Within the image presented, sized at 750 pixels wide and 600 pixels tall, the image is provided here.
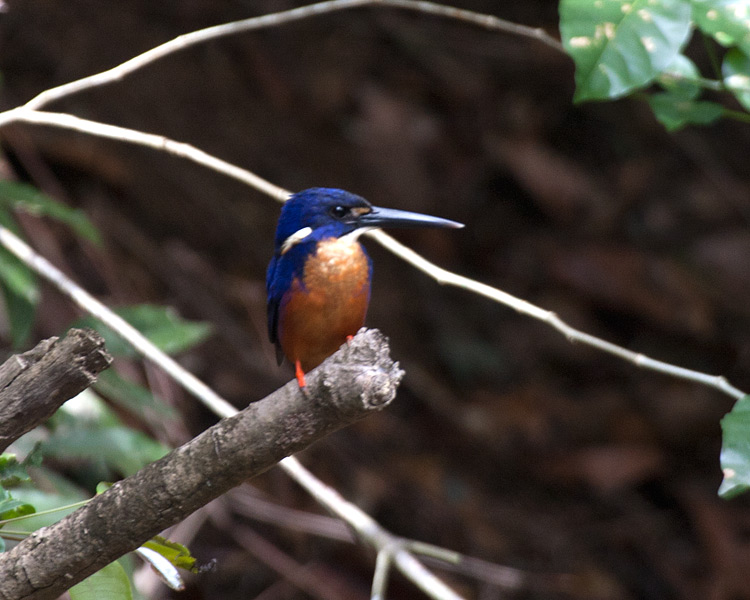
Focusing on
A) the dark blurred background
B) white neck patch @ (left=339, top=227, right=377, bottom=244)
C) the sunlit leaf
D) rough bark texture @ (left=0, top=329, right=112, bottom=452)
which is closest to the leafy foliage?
white neck patch @ (left=339, top=227, right=377, bottom=244)

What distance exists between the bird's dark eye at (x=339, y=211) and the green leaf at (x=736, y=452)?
1158 mm

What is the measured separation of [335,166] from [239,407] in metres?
1.78

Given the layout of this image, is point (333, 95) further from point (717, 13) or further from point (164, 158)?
point (717, 13)

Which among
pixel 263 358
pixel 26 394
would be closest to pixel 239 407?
pixel 263 358

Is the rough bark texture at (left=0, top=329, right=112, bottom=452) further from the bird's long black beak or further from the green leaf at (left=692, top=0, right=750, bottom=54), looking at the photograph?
the green leaf at (left=692, top=0, right=750, bottom=54)

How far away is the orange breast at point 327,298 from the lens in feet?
7.46

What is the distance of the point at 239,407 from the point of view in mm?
4812

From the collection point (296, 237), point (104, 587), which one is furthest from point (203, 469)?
point (296, 237)

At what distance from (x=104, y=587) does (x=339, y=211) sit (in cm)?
119

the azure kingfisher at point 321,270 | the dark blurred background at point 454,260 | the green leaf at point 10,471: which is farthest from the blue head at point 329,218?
the dark blurred background at point 454,260

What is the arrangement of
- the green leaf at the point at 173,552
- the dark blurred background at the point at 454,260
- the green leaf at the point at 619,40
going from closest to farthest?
the green leaf at the point at 173,552
the green leaf at the point at 619,40
the dark blurred background at the point at 454,260

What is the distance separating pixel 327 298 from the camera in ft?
7.45

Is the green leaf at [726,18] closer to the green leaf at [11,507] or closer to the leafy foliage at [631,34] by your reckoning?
the leafy foliage at [631,34]

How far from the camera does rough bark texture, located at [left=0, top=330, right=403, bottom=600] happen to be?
1.36 m
